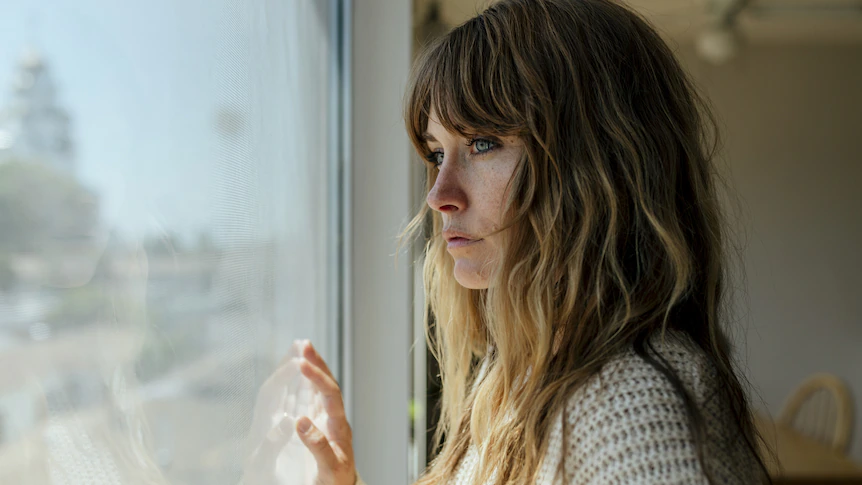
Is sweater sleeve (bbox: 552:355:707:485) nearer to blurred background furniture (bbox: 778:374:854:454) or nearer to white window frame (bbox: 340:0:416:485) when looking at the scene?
white window frame (bbox: 340:0:416:485)

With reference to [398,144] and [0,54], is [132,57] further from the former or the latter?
[398,144]

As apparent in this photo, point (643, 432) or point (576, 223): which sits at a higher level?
point (576, 223)

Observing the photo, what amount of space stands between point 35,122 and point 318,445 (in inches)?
22.0

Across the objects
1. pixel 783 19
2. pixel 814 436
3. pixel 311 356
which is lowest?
pixel 814 436

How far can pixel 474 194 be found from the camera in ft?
2.25

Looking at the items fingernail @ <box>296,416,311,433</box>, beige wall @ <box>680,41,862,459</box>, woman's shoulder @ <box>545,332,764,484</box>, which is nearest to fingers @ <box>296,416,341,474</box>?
fingernail @ <box>296,416,311,433</box>

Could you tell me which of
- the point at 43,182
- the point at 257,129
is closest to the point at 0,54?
the point at 43,182

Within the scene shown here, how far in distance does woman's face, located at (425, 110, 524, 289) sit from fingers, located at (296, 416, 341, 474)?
0.25 meters

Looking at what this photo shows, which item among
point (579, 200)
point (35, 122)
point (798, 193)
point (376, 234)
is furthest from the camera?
point (798, 193)

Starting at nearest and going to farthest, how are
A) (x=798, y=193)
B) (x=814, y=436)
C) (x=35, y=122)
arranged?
(x=35, y=122) < (x=814, y=436) < (x=798, y=193)

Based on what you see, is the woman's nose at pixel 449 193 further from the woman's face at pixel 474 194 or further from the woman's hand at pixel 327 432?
the woman's hand at pixel 327 432

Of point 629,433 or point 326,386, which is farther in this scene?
point 326,386

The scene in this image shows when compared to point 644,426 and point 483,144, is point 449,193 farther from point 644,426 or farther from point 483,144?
→ point 644,426

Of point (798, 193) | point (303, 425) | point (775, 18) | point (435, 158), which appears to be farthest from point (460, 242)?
point (798, 193)
